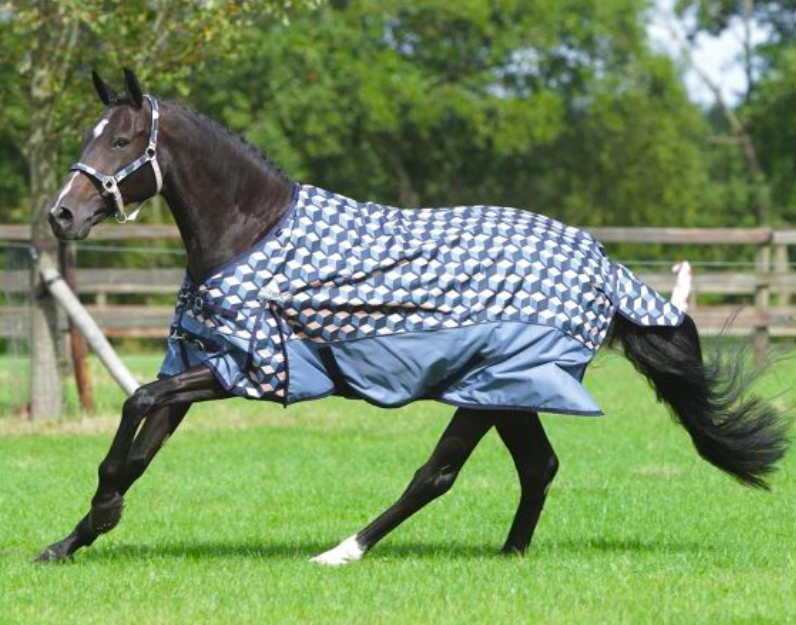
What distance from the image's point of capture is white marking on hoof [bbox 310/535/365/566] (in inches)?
269

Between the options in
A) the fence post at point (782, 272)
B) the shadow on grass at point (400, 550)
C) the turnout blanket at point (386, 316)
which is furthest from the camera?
the fence post at point (782, 272)

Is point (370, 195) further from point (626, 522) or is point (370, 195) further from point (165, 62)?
point (626, 522)

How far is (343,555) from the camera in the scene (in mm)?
6875

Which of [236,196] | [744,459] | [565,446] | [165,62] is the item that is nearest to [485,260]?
[236,196]

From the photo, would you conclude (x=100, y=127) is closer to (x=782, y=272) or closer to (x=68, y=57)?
(x=68, y=57)

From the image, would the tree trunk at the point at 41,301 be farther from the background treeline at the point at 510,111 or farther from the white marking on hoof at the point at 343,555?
the background treeline at the point at 510,111

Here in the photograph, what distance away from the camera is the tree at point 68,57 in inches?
504

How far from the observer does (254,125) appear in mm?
34406

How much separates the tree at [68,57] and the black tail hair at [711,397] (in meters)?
6.24

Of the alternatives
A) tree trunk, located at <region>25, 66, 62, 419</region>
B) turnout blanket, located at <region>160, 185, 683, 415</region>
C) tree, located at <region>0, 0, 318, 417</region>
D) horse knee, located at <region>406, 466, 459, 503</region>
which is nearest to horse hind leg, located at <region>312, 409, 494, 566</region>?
horse knee, located at <region>406, 466, 459, 503</region>

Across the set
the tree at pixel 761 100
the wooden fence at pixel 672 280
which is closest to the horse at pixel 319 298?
the wooden fence at pixel 672 280

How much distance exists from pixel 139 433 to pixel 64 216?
3.33 feet

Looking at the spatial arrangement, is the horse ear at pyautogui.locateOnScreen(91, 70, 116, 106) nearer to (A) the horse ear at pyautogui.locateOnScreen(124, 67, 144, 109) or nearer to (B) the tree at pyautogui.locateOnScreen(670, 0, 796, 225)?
(A) the horse ear at pyautogui.locateOnScreen(124, 67, 144, 109)

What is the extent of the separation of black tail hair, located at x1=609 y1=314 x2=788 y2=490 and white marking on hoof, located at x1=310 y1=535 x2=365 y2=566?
1.56 meters
